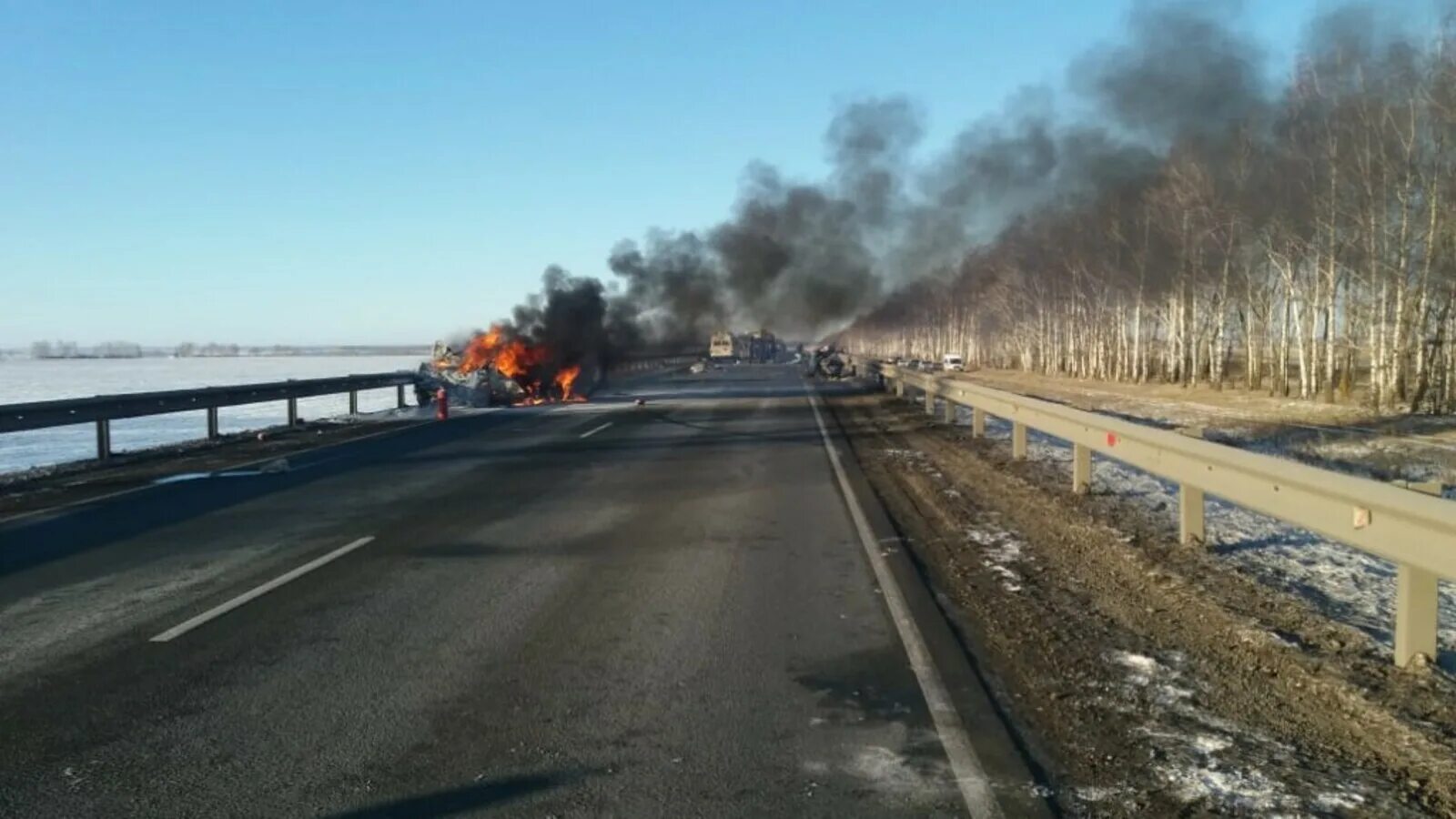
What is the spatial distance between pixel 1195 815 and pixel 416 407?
100 ft

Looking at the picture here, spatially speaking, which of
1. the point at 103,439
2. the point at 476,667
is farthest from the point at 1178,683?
the point at 103,439

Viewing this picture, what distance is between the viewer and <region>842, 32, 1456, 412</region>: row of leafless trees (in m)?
25.6

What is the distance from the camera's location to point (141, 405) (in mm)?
19656

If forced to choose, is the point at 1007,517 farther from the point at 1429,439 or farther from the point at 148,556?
the point at 1429,439

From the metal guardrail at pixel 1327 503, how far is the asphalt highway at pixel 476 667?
7.00 feet

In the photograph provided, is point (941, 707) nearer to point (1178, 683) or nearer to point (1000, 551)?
point (1178, 683)

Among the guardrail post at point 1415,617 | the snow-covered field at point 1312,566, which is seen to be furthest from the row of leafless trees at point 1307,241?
the guardrail post at point 1415,617

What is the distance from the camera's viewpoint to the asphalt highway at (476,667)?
437 cm

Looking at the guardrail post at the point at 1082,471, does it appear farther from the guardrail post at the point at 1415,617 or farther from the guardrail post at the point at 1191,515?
the guardrail post at the point at 1415,617

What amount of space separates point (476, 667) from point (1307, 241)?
29.7 meters

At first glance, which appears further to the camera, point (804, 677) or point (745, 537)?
point (745, 537)

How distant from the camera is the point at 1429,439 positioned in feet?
65.6

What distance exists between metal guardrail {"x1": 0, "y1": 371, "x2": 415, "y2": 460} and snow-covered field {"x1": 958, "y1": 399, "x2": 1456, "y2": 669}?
47.2ft

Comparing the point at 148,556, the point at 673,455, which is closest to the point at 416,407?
the point at 673,455
